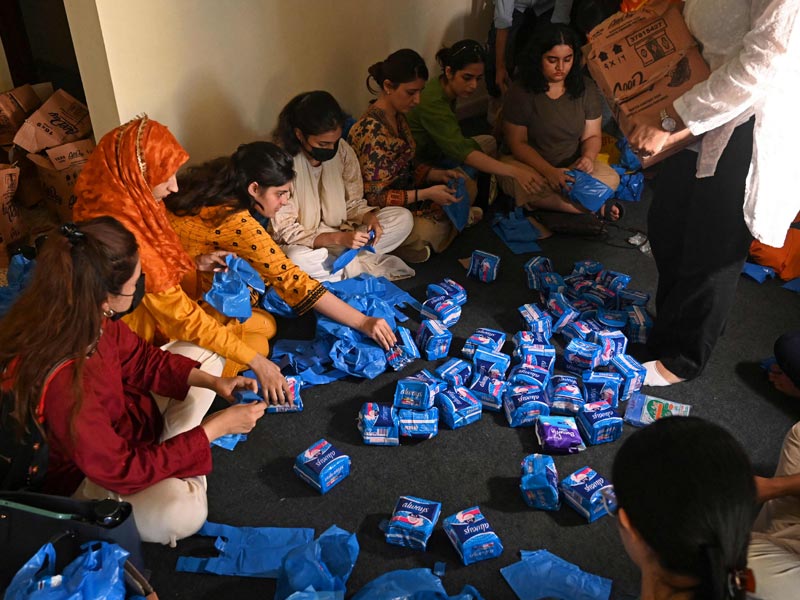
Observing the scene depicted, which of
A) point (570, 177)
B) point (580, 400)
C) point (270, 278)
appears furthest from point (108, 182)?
point (570, 177)

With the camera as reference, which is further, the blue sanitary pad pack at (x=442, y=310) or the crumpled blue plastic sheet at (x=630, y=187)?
the crumpled blue plastic sheet at (x=630, y=187)

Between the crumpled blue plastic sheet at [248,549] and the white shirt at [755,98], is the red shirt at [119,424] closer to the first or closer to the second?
the crumpled blue plastic sheet at [248,549]

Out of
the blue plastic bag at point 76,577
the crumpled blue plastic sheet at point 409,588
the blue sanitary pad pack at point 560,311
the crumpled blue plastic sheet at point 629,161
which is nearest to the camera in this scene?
the blue plastic bag at point 76,577

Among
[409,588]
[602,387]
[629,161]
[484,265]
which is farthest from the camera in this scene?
[629,161]

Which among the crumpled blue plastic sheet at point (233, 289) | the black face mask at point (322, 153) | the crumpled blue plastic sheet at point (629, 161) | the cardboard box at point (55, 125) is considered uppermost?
the cardboard box at point (55, 125)

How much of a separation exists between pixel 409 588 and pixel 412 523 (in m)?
0.24

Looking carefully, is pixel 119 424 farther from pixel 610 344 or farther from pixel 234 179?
pixel 610 344

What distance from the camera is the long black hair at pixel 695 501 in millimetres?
1200

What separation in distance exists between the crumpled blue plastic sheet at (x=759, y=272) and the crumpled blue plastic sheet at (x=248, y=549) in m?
2.49

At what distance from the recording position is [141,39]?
284 cm

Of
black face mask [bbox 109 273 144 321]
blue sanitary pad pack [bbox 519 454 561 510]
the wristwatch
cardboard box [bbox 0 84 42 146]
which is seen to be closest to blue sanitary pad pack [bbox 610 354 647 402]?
blue sanitary pad pack [bbox 519 454 561 510]

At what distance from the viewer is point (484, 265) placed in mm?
3414

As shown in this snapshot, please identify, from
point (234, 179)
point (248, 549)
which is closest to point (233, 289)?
point (234, 179)

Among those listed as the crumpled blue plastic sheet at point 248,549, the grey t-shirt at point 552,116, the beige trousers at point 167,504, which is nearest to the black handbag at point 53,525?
the beige trousers at point 167,504
